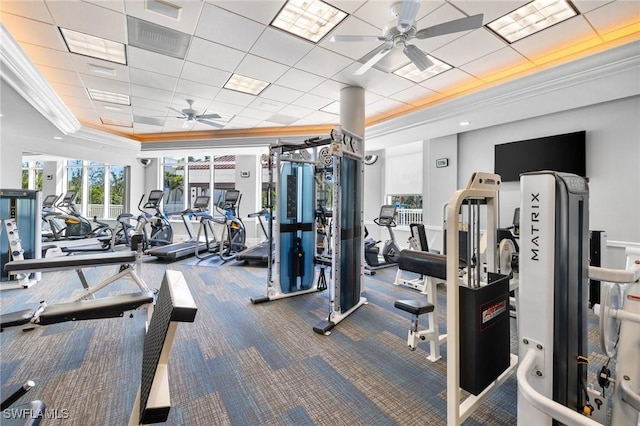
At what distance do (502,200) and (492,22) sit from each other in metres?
3.27

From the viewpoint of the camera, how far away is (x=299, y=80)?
14.0ft

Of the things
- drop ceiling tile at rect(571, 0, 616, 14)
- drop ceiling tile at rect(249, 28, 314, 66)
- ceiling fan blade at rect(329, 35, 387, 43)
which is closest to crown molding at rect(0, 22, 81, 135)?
drop ceiling tile at rect(249, 28, 314, 66)

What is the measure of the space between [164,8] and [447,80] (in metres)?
3.64

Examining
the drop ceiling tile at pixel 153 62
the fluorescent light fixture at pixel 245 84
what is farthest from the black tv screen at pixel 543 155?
the drop ceiling tile at pixel 153 62

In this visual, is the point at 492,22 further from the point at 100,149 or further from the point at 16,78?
the point at 100,149

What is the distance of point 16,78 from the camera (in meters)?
3.50

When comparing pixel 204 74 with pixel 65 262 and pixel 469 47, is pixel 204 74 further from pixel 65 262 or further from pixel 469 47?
pixel 469 47

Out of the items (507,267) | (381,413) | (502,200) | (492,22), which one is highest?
(492,22)

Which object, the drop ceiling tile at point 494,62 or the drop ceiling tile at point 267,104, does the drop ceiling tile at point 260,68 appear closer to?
the drop ceiling tile at point 267,104

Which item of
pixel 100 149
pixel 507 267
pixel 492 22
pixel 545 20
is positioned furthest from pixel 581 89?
pixel 100 149

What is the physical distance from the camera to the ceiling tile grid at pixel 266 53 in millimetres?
2750

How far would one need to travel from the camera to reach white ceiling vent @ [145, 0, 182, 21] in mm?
2678

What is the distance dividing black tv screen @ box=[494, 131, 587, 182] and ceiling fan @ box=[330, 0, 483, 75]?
282 centimetres

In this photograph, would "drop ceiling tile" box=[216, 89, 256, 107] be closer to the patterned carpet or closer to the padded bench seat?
the padded bench seat
